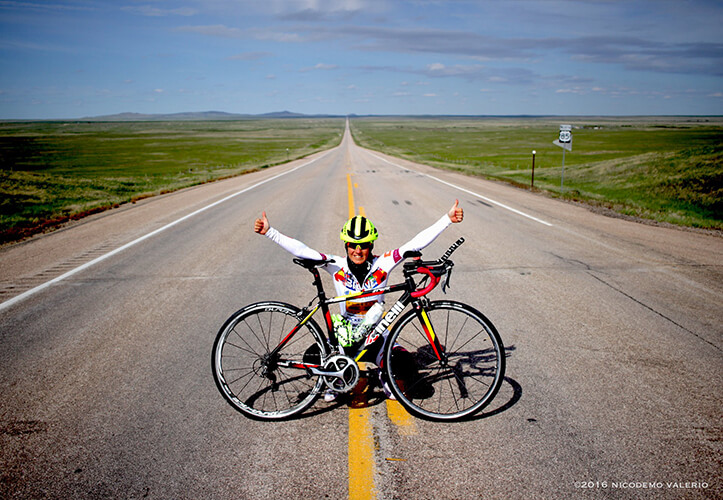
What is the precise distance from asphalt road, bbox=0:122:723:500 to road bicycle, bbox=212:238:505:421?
19cm

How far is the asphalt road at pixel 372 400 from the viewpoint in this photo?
282 cm

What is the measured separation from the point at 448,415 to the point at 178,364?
263 centimetres

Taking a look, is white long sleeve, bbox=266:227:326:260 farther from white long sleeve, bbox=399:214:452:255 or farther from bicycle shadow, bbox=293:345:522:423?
bicycle shadow, bbox=293:345:522:423

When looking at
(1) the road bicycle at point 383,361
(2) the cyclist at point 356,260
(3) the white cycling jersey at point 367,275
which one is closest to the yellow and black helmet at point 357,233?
(2) the cyclist at point 356,260

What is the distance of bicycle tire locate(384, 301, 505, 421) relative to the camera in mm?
3488

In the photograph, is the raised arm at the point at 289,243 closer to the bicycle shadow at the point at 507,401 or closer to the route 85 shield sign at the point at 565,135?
the bicycle shadow at the point at 507,401

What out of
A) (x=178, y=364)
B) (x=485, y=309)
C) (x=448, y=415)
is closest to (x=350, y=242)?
(x=448, y=415)

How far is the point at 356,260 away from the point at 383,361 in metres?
0.85

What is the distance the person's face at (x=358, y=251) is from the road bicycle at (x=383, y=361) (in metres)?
0.27

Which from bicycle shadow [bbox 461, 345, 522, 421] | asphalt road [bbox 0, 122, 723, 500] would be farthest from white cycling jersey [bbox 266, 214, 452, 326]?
bicycle shadow [bbox 461, 345, 522, 421]

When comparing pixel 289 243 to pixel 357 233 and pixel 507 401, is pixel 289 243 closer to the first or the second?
pixel 357 233

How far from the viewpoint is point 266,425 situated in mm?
3463

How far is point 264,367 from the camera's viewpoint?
3.83 m

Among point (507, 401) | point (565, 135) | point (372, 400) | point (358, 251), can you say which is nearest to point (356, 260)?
point (358, 251)
